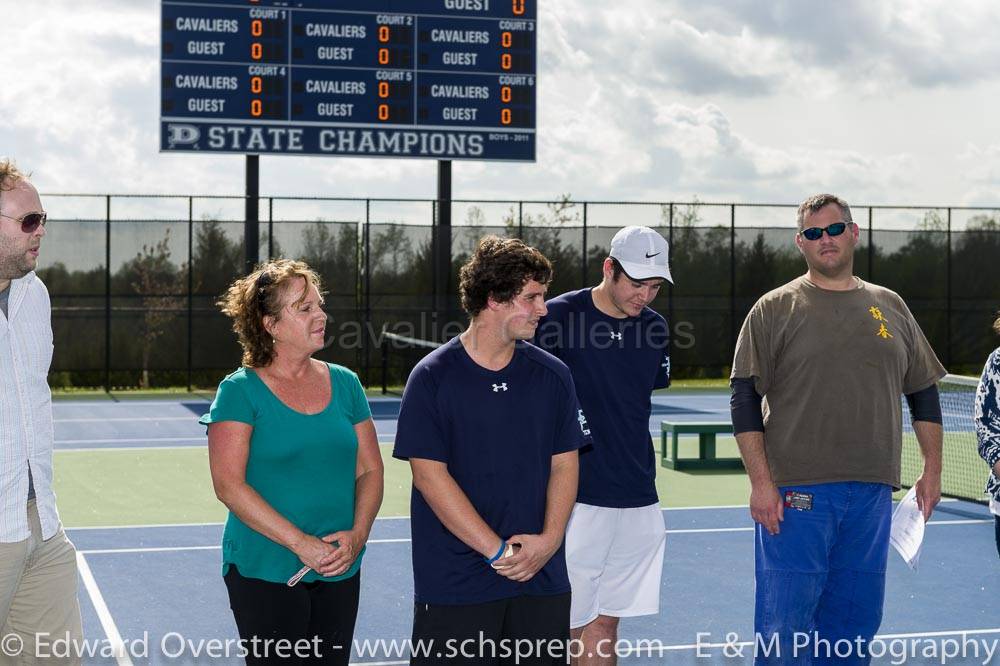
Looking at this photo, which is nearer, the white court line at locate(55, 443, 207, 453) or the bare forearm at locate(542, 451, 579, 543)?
the bare forearm at locate(542, 451, 579, 543)

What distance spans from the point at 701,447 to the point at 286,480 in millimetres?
9602

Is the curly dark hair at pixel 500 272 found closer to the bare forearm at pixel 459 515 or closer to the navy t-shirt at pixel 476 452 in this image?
the navy t-shirt at pixel 476 452

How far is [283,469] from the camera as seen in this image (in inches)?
148

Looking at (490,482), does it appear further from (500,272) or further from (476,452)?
(500,272)

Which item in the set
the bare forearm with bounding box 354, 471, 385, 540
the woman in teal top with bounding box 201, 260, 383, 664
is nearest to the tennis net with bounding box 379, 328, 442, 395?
the bare forearm with bounding box 354, 471, 385, 540

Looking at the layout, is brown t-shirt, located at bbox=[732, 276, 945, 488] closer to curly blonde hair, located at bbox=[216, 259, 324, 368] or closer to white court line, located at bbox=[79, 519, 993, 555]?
curly blonde hair, located at bbox=[216, 259, 324, 368]

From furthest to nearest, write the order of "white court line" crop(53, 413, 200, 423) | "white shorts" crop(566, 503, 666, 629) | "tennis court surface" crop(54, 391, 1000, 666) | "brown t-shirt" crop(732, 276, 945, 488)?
"white court line" crop(53, 413, 200, 423) → "tennis court surface" crop(54, 391, 1000, 666) → "white shorts" crop(566, 503, 666, 629) → "brown t-shirt" crop(732, 276, 945, 488)

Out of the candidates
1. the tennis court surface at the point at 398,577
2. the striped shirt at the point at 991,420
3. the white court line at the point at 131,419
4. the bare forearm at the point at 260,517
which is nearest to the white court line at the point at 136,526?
the tennis court surface at the point at 398,577

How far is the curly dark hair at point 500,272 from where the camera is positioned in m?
3.66

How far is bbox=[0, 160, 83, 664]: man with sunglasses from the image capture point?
3531 mm

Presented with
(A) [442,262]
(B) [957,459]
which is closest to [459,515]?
(B) [957,459]

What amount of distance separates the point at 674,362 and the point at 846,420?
19634 millimetres

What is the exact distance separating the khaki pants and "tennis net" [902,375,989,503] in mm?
6556

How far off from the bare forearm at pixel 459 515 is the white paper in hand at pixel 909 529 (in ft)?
6.76
